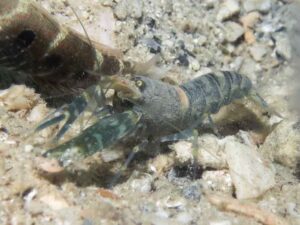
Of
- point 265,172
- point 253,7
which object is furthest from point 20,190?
point 253,7

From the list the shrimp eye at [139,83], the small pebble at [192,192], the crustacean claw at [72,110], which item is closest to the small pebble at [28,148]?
the crustacean claw at [72,110]

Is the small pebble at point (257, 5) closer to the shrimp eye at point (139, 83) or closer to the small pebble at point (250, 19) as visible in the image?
the small pebble at point (250, 19)

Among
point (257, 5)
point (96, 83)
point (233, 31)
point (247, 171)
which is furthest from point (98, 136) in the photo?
point (257, 5)

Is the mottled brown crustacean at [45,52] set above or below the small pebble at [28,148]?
above

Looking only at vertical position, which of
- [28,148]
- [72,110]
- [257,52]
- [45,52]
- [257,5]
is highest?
[45,52]

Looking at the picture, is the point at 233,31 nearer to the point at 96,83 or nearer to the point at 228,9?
the point at 228,9

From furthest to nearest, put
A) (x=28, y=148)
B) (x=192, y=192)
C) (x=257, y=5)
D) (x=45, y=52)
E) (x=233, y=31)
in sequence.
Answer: (x=257, y=5) < (x=233, y=31) < (x=45, y=52) < (x=192, y=192) < (x=28, y=148)
